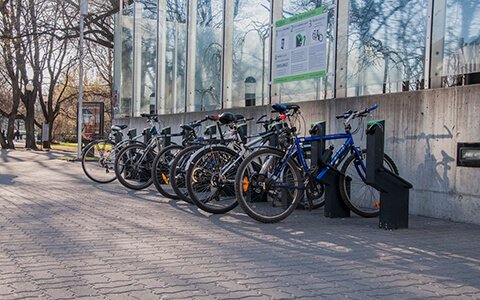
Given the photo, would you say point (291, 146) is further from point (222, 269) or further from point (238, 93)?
point (238, 93)

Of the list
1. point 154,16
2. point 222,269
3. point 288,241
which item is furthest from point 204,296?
point 154,16

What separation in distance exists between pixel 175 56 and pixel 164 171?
663 cm

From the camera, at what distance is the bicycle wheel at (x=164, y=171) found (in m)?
7.96

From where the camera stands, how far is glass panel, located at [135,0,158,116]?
15.2 m

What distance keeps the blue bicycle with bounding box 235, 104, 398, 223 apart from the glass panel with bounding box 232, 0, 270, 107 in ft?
12.5

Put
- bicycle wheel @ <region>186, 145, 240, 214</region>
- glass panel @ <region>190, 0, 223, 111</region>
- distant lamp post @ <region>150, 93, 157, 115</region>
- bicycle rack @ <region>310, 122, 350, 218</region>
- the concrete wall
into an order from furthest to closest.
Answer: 1. distant lamp post @ <region>150, 93, 157, 115</region>
2. glass panel @ <region>190, 0, 223, 111</region>
3. bicycle wheel @ <region>186, 145, 240, 214</region>
4. bicycle rack @ <region>310, 122, 350, 218</region>
5. the concrete wall

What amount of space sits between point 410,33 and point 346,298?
5010mm

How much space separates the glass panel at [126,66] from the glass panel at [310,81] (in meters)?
8.38

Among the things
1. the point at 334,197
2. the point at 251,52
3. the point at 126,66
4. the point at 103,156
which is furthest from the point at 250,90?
the point at 126,66

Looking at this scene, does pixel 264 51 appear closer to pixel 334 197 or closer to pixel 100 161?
pixel 100 161

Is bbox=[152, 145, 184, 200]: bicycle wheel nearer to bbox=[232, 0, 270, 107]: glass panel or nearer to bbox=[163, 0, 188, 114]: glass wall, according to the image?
bbox=[232, 0, 270, 107]: glass panel

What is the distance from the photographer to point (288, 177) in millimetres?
6059

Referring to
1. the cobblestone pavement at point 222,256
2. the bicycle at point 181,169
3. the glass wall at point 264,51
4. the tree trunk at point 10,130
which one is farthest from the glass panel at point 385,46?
the tree trunk at point 10,130

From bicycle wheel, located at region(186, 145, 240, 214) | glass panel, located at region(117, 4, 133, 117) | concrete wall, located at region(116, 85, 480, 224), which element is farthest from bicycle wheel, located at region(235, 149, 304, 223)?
glass panel, located at region(117, 4, 133, 117)
